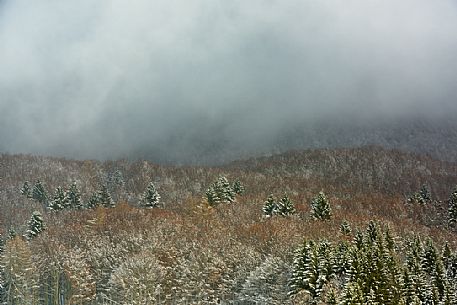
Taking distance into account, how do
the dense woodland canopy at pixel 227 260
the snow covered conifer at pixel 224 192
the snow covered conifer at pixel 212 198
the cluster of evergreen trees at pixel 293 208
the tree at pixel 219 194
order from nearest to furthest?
the dense woodland canopy at pixel 227 260, the cluster of evergreen trees at pixel 293 208, the snow covered conifer at pixel 212 198, the tree at pixel 219 194, the snow covered conifer at pixel 224 192

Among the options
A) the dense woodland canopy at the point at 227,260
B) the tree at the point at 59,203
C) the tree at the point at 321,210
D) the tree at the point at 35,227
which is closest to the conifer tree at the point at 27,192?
the tree at the point at 59,203

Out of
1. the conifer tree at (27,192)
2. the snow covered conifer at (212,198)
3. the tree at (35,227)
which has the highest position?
the conifer tree at (27,192)

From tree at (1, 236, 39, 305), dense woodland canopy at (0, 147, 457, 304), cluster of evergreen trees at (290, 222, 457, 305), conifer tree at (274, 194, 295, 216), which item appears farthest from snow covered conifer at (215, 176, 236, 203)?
cluster of evergreen trees at (290, 222, 457, 305)

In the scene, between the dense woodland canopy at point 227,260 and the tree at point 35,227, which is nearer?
the dense woodland canopy at point 227,260

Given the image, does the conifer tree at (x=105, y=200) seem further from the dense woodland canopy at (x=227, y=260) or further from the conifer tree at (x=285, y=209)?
the conifer tree at (x=285, y=209)

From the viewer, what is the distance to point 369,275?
52344mm

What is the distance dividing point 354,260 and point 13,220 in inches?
3341

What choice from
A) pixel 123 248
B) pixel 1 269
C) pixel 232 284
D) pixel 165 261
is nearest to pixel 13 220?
pixel 1 269

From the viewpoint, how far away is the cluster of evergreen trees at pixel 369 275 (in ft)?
169

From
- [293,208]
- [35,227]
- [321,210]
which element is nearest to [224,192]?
[293,208]

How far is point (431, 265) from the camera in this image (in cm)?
6412

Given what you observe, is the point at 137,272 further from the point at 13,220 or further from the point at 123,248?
the point at 13,220

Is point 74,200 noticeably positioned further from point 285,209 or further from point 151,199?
point 285,209

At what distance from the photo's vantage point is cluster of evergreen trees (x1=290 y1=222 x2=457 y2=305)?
5141cm
